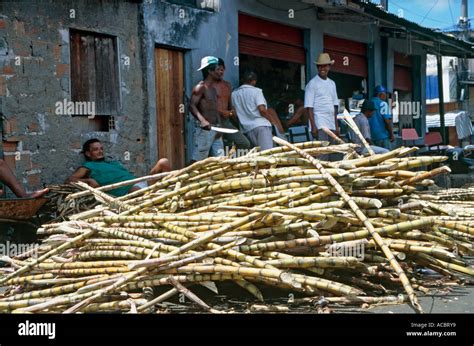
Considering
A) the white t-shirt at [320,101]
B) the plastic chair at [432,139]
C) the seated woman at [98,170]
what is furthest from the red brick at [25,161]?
the plastic chair at [432,139]

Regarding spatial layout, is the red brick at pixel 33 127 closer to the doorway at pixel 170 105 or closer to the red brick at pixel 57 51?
the red brick at pixel 57 51

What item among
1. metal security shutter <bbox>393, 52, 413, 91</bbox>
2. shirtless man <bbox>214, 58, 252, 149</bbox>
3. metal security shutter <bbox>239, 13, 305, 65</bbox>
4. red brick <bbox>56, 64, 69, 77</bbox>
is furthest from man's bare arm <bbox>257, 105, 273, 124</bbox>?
metal security shutter <bbox>393, 52, 413, 91</bbox>

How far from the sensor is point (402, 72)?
2059 cm

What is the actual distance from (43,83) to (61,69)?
36 centimetres

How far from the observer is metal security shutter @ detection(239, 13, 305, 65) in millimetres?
12688

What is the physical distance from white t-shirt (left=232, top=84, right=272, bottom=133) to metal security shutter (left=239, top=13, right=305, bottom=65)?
2392 millimetres

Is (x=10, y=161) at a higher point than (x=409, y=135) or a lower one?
lower

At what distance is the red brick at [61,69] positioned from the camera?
8656 mm

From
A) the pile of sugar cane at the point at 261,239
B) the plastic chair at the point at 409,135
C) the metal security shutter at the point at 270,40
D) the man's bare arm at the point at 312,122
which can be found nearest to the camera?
the pile of sugar cane at the point at 261,239

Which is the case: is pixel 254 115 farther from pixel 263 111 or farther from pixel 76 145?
pixel 76 145

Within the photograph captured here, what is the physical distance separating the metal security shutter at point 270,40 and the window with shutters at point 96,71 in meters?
3.54

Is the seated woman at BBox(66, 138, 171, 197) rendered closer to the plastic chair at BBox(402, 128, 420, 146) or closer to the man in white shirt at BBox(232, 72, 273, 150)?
the man in white shirt at BBox(232, 72, 273, 150)

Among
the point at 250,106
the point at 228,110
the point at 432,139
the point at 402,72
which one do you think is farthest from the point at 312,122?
the point at 402,72

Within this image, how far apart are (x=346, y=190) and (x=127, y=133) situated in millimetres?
5879
